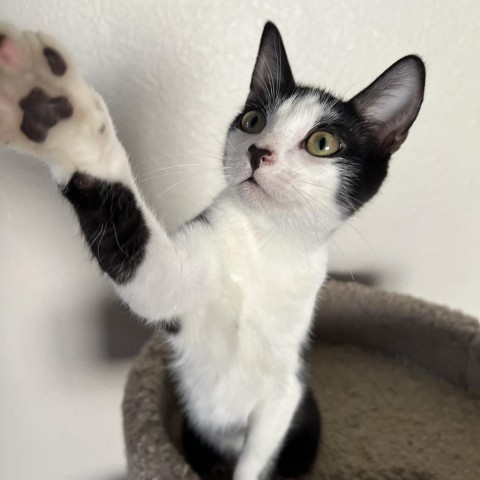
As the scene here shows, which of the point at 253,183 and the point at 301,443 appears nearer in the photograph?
the point at 253,183

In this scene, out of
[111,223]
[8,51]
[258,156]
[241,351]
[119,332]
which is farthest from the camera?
[119,332]

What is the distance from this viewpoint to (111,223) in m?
0.52

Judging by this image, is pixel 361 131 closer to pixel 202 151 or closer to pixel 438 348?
pixel 202 151

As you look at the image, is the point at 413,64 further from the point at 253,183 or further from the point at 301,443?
the point at 301,443

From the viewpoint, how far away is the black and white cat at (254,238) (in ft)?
1.77

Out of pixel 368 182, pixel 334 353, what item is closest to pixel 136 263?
pixel 368 182

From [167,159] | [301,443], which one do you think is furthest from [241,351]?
[167,159]

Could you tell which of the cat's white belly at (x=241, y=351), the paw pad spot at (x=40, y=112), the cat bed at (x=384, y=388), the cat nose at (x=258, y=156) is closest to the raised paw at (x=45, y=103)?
the paw pad spot at (x=40, y=112)

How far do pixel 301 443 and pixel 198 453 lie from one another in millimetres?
178

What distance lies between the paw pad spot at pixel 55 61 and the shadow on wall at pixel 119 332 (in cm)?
63

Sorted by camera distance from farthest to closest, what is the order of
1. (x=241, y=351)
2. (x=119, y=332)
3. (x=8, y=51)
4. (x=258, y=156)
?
(x=119, y=332) → (x=241, y=351) → (x=258, y=156) → (x=8, y=51)

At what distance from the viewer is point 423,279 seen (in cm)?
132

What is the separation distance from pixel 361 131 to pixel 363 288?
0.46m

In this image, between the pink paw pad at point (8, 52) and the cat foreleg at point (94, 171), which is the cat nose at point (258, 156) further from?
the pink paw pad at point (8, 52)
